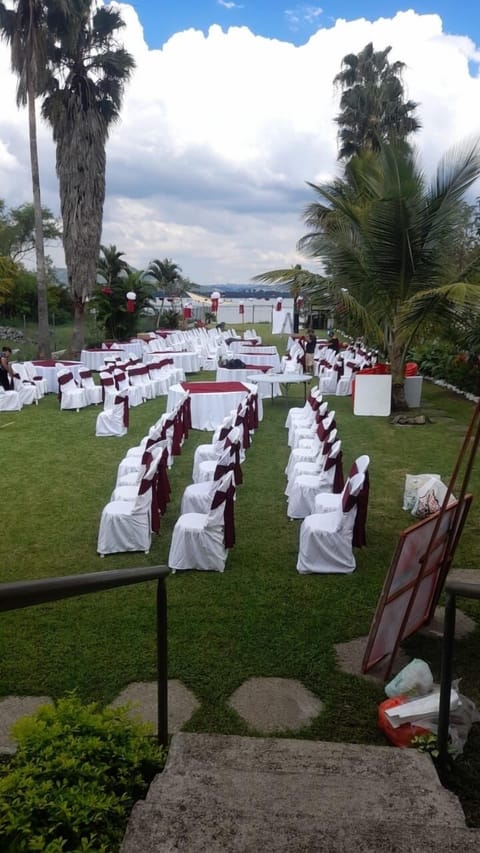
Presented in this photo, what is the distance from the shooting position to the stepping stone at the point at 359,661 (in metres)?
4.45

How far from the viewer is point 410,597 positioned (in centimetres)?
424

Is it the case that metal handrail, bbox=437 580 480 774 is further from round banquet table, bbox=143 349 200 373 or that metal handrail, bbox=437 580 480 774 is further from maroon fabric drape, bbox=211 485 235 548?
round banquet table, bbox=143 349 200 373

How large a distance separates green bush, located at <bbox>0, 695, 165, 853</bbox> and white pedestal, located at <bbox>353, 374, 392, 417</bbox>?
12.8 m

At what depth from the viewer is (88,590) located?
2125 mm

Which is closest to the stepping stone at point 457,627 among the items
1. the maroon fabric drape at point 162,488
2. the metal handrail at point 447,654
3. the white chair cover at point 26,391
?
the metal handrail at point 447,654

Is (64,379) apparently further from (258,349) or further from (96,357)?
(258,349)

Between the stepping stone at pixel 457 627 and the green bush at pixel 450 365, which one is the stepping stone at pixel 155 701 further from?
the green bush at pixel 450 365

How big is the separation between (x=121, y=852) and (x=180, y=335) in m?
28.0

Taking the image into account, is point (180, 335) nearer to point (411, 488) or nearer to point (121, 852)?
point (411, 488)

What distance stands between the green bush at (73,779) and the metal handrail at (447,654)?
4.50ft

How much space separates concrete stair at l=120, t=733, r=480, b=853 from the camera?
79.2 inches

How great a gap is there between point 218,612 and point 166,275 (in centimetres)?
4370

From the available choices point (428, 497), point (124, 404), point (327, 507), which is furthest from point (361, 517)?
point (124, 404)

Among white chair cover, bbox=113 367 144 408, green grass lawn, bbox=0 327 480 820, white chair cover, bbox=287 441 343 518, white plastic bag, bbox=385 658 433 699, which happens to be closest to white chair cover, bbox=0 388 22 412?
white chair cover, bbox=113 367 144 408
